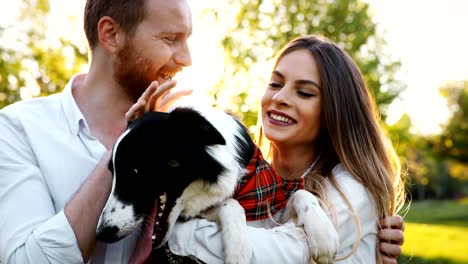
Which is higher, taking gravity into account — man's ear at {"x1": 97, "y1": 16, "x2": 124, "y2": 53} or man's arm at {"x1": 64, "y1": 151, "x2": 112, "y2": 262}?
man's ear at {"x1": 97, "y1": 16, "x2": 124, "y2": 53}

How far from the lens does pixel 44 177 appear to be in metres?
2.49

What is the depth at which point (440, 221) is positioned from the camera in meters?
24.3

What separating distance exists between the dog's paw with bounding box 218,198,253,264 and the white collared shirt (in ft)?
1.44

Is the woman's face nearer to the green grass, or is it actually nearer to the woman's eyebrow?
the woman's eyebrow

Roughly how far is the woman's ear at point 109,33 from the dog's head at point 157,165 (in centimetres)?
51

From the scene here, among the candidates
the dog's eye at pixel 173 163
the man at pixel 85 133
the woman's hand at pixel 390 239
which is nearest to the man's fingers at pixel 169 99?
the man at pixel 85 133

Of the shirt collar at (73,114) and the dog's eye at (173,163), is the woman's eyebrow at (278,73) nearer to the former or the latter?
the dog's eye at (173,163)

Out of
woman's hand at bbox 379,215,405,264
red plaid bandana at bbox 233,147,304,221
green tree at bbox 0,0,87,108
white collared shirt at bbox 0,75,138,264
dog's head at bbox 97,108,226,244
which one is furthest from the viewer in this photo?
green tree at bbox 0,0,87,108

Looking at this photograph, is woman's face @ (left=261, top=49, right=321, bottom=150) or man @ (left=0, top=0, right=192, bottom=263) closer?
man @ (left=0, top=0, right=192, bottom=263)

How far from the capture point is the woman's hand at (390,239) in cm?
287

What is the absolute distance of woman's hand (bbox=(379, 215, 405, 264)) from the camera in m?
2.87

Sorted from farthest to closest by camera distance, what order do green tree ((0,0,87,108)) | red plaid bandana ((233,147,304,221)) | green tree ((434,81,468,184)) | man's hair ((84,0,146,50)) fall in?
green tree ((434,81,468,184))
green tree ((0,0,87,108))
man's hair ((84,0,146,50))
red plaid bandana ((233,147,304,221))

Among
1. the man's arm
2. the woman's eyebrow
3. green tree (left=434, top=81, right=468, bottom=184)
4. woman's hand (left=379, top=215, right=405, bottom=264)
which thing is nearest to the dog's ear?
the man's arm

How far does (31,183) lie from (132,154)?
0.44 meters
